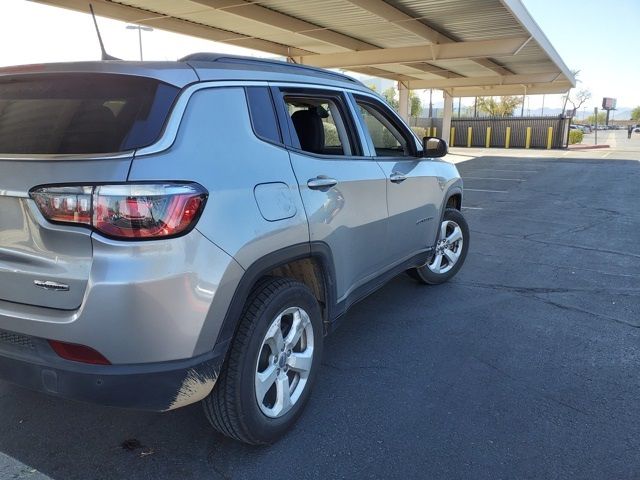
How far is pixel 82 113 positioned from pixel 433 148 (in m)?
3.09

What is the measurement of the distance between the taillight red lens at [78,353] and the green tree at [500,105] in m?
66.5

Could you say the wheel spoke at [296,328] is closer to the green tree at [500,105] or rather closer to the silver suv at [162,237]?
the silver suv at [162,237]

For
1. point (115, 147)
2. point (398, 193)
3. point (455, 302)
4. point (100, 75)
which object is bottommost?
point (455, 302)

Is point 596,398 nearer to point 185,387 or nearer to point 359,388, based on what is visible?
point 359,388

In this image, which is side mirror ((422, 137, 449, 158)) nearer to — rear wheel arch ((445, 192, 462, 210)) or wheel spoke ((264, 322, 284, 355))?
rear wheel arch ((445, 192, 462, 210))

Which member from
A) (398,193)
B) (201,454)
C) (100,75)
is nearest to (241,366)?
(201,454)

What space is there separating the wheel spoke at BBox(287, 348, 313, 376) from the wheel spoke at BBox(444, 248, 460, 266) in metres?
2.82

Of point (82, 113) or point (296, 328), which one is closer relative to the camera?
point (82, 113)

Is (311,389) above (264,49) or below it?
below

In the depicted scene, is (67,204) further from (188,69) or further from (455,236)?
(455,236)

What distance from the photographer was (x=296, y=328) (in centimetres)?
287

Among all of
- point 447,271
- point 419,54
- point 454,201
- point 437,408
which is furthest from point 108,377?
point 419,54

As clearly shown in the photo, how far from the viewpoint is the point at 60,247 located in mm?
2084

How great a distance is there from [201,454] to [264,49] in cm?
1951
